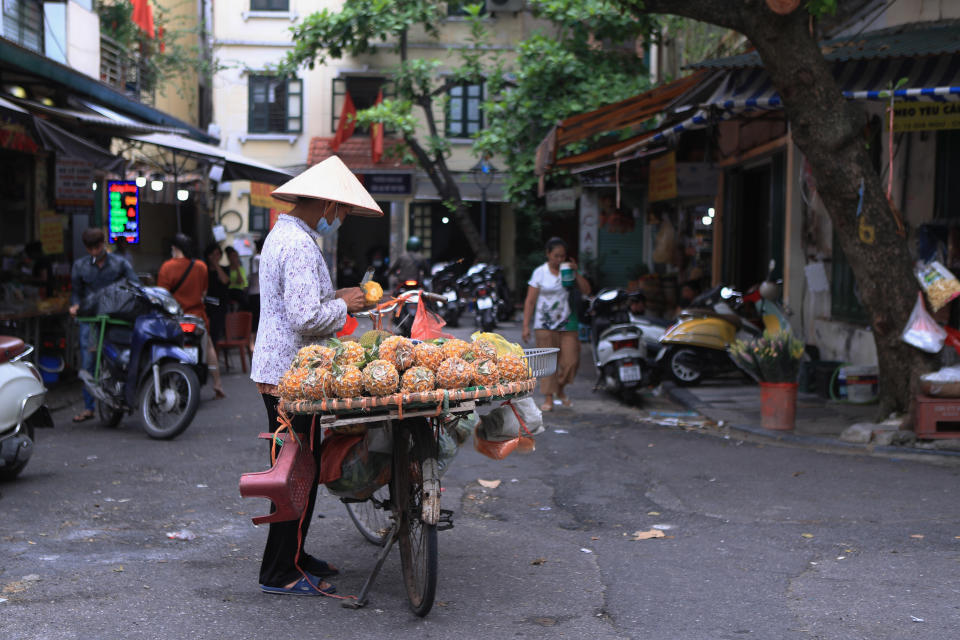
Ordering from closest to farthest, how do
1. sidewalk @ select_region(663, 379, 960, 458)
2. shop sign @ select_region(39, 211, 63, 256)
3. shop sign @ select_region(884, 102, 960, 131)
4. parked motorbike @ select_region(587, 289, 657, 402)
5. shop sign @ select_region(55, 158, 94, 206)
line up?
sidewalk @ select_region(663, 379, 960, 458), shop sign @ select_region(884, 102, 960, 131), parked motorbike @ select_region(587, 289, 657, 402), shop sign @ select_region(55, 158, 94, 206), shop sign @ select_region(39, 211, 63, 256)

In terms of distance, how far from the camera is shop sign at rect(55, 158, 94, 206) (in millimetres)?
12664

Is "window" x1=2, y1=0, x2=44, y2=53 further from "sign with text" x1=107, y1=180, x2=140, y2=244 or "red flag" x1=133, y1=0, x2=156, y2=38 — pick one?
"red flag" x1=133, y1=0, x2=156, y2=38

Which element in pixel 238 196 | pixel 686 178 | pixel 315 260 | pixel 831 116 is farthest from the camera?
pixel 238 196

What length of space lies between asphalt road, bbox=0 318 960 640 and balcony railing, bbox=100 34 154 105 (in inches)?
464

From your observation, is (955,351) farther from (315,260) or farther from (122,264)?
(122,264)

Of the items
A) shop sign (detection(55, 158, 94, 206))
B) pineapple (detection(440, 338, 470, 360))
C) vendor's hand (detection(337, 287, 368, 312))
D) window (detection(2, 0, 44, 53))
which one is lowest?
pineapple (detection(440, 338, 470, 360))

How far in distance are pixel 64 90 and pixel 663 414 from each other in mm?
9541

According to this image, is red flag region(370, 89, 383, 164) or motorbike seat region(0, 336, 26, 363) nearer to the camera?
→ motorbike seat region(0, 336, 26, 363)

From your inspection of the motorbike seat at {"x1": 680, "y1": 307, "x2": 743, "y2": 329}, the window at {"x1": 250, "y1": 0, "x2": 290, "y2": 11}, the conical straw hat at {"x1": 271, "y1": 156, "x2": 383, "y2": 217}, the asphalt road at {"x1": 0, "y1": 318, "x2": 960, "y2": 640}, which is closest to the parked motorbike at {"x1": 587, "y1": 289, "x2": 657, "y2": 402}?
the motorbike seat at {"x1": 680, "y1": 307, "x2": 743, "y2": 329}

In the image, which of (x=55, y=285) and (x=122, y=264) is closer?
(x=122, y=264)

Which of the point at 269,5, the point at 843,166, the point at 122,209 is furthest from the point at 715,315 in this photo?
the point at 269,5

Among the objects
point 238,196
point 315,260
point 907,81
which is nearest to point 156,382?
point 315,260

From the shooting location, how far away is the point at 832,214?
861 cm

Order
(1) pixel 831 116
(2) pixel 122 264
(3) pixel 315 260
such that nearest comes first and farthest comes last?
(3) pixel 315 260
(1) pixel 831 116
(2) pixel 122 264
